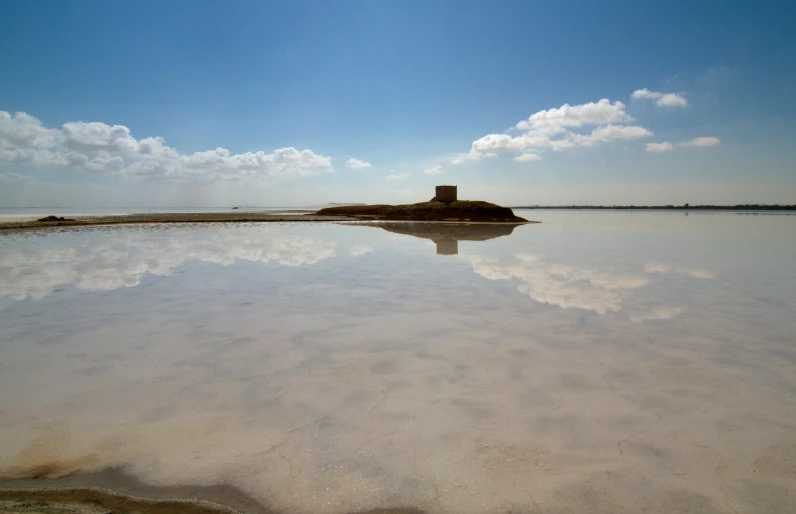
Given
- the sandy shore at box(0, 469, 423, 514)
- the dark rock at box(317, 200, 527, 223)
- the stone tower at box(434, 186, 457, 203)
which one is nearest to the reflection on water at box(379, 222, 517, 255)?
the sandy shore at box(0, 469, 423, 514)

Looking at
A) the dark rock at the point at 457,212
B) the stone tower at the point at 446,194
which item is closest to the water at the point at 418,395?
the dark rock at the point at 457,212

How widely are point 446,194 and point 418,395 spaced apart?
59.4 m

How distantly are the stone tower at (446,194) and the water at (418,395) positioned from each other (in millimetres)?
53346

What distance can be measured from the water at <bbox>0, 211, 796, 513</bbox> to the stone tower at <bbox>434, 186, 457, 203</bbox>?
5335 centimetres

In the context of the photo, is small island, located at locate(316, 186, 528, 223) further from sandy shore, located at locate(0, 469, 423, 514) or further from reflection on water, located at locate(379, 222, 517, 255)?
sandy shore, located at locate(0, 469, 423, 514)

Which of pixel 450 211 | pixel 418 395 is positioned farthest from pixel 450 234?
pixel 450 211

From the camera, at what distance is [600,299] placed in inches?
345

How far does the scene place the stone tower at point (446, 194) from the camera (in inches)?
2444

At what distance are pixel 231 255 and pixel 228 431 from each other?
45.5 feet

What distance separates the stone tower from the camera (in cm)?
6208

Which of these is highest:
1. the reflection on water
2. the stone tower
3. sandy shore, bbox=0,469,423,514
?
the stone tower

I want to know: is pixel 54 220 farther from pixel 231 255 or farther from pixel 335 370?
pixel 335 370

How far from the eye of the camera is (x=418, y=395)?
4.40 m

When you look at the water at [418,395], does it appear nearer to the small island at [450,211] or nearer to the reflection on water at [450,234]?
the reflection on water at [450,234]
